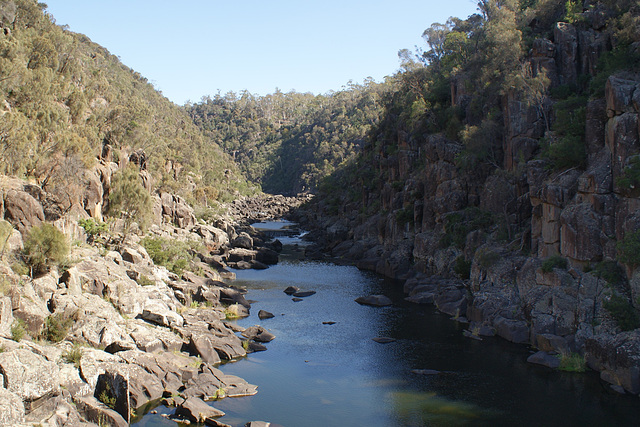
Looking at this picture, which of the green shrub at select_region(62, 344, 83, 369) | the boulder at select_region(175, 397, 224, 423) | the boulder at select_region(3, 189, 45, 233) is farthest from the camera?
the boulder at select_region(3, 189, 45, 233)

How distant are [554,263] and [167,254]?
3005 centimetres

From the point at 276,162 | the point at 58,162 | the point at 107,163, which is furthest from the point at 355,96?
the point at 58,162

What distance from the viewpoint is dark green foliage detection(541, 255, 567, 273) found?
1329 inches

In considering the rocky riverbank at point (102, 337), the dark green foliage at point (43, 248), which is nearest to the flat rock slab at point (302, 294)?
the rocky riverbank at point (102, 337)

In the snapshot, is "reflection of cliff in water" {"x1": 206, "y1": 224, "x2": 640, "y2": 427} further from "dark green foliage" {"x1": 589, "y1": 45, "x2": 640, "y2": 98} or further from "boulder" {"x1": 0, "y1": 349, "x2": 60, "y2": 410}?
"dark green foliage" {"x1": 589, "y1": 45, "x2": 640, "y2": 98}

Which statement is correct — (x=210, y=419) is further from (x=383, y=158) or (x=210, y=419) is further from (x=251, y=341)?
(x=383, y=158)

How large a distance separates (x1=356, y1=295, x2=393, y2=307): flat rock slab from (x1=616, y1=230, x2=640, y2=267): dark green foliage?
747 inches

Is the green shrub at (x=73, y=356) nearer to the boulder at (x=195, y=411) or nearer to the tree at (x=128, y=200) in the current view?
the boulder at (x=195, y=411)

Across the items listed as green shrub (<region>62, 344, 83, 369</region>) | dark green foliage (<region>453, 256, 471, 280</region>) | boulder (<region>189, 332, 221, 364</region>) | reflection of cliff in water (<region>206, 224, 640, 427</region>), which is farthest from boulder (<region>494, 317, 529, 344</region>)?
green shrub (<region>62, 344, 83, 369</region>)

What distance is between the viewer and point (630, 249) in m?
28.2

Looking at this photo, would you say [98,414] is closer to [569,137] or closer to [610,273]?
[610,273]

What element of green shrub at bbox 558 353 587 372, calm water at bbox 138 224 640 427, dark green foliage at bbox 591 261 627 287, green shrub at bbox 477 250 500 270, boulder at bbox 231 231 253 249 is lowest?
calm water at bbox 138 224 640 427

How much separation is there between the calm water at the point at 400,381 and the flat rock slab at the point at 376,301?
1.82 m

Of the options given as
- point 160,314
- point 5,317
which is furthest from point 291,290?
point 5,317
